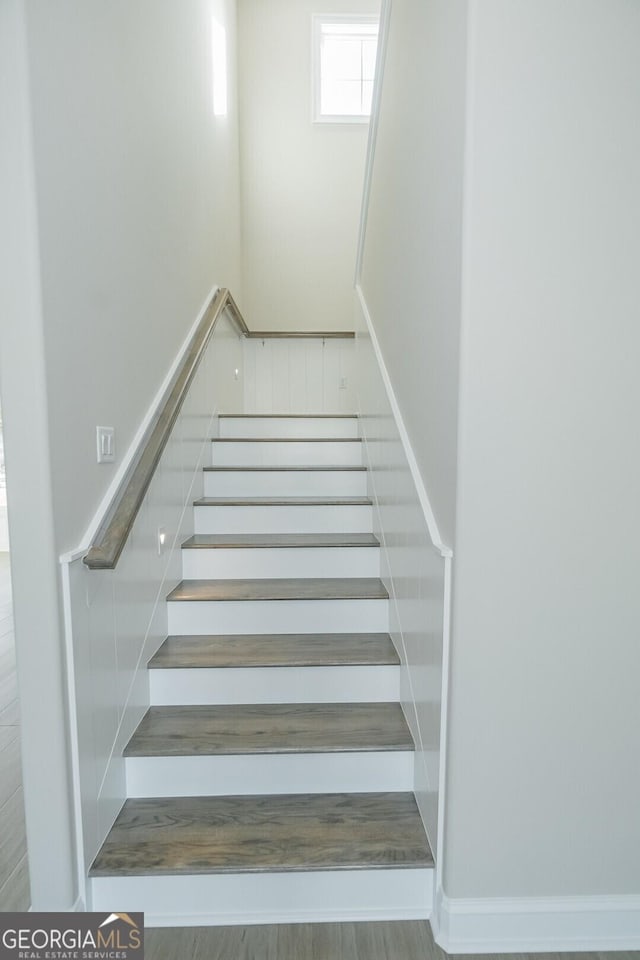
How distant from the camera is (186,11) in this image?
286cm

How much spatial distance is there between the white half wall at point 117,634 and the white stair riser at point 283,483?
1.07ft

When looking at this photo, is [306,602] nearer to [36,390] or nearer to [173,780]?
[173,780]

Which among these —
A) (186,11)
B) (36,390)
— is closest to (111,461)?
(36,390)

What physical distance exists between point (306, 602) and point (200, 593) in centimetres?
43

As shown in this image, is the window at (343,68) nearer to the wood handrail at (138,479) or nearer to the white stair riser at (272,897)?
the wood handrail at (138,479)

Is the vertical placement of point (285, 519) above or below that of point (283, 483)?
below

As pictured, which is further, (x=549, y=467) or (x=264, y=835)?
(x=264, y=835)

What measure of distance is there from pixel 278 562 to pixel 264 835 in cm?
108

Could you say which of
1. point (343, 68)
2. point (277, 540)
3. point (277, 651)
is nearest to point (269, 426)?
point (277, 540)

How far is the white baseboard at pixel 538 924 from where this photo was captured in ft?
4.89

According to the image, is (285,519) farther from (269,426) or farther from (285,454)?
(269,426)

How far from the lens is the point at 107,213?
5.76ft

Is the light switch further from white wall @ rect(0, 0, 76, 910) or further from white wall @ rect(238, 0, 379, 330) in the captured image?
white wall @ rect(238, 0, 379, 330)

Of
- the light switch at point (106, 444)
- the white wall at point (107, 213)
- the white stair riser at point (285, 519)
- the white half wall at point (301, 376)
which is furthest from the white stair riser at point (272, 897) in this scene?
the white half wall at point (301, 376)
